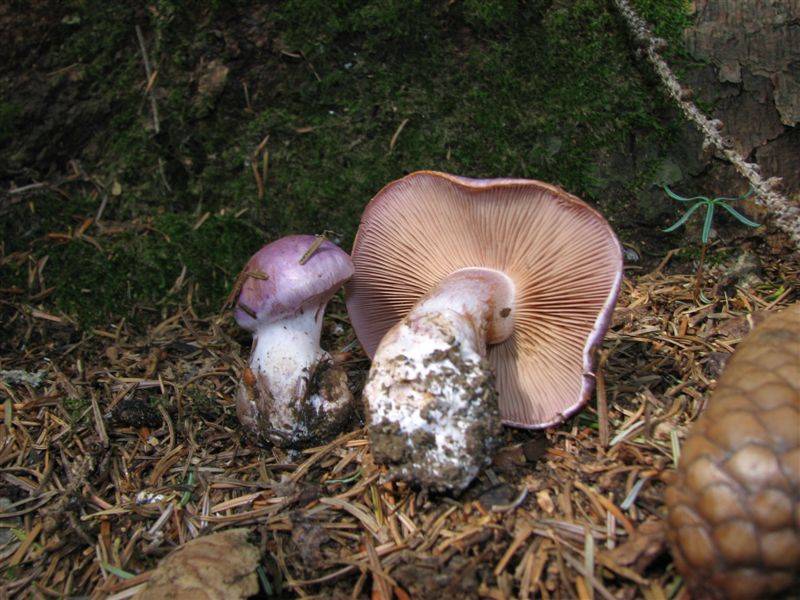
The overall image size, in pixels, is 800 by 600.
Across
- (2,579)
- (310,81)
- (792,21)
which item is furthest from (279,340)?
(792,21)

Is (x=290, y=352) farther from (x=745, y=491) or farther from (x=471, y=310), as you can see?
(x=745, y=491)

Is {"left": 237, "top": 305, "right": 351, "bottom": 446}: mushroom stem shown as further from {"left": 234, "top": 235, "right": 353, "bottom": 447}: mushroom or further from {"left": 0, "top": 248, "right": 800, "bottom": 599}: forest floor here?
{"left": 0, "top": 248, "right": 800, "bottom": 599}: forest floor

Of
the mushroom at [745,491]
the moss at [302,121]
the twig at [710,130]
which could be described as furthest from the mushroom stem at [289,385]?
the twig at [710,130]

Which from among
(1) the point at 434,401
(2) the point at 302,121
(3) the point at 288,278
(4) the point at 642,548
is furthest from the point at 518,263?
(2) the point at 302,121

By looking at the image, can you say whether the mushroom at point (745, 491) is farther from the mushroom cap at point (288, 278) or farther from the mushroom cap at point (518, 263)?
the mushroom cap at point (288, 278)

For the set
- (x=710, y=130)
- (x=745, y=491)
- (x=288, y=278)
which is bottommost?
(x=288, y=278)

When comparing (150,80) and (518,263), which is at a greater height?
(518,263)

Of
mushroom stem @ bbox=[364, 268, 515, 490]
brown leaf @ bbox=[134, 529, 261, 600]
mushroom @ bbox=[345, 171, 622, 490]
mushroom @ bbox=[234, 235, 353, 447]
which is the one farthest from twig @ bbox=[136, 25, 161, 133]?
brown leaf @ bbox=[134, 529, 261, 600]
